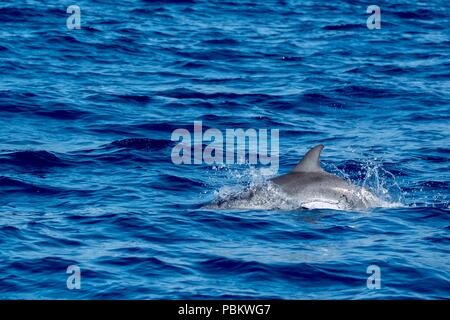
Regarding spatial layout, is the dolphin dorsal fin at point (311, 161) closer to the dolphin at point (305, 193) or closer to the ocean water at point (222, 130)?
the dolphin at point (305, 193)

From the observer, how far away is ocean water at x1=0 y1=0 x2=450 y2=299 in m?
15.3

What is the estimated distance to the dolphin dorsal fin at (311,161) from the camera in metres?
18.7

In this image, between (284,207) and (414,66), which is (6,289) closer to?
(284,207)

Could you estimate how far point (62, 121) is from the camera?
25.1 meters

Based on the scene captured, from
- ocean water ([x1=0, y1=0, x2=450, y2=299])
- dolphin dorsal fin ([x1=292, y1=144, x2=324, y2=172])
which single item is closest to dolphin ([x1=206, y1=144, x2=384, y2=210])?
dolphin dorsal fin ([x1=292, y1=144, x2=324, y2=172])

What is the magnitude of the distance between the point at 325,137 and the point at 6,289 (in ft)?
39.3

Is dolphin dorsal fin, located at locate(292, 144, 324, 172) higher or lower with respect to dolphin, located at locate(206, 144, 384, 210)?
higher

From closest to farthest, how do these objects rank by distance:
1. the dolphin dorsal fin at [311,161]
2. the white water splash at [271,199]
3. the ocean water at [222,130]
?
the ocean water at [222,130], the dolphin dorsal fin at [311,161], the white water splash at [271,199]

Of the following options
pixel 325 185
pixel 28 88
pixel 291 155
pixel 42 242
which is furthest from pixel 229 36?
pixel 42 242

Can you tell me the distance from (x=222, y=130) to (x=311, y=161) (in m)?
6.50

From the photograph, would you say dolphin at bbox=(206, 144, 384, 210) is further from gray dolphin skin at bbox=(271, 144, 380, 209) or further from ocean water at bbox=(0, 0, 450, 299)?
ocean water at bbox=(0, 0, 450, 299)

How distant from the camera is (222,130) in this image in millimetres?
25078

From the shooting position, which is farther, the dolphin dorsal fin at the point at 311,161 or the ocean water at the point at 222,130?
the dolphin dorsal fin at the point at 311,161

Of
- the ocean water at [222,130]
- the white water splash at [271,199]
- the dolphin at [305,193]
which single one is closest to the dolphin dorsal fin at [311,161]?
the dolphin at [305,193]
